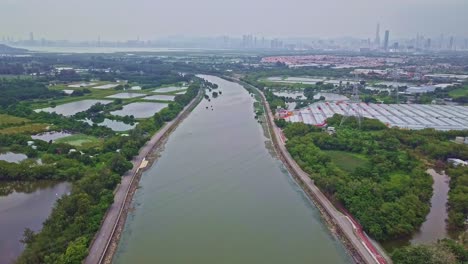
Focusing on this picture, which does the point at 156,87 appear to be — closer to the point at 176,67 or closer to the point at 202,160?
the point at 176,67

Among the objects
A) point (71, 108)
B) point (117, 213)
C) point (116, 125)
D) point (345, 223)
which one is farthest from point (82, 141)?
point (345, 223)

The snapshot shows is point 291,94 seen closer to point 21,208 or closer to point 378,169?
point 378,169

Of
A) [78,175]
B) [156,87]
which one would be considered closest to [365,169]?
[78,175]

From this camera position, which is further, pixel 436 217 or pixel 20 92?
pixel 20 92

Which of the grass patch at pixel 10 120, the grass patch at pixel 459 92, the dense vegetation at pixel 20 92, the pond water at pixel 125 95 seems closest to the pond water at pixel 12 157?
the grass patch at pixel 10 120

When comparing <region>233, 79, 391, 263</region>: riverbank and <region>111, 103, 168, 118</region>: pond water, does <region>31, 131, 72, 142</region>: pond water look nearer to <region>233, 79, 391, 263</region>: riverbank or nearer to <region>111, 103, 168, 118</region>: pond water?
<region>111, 103, 168, 118</region>: pond water

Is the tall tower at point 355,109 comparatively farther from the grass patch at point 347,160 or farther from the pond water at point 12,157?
the pond water at point 12,157

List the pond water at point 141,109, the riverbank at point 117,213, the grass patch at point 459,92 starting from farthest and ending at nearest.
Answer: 1. the grass patch at point 459,92
2. the pond water at point 141,109
3. the riverbank at point 117,213

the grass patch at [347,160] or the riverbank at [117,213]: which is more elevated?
the grass patch at [347,160]
